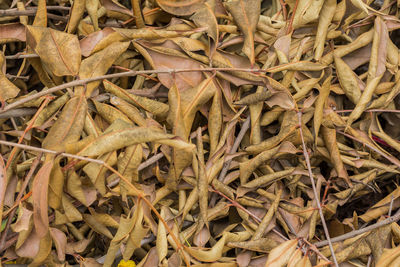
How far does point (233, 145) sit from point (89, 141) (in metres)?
0.23

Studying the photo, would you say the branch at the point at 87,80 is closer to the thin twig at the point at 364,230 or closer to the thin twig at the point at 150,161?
the thin twig at the point at 150,161

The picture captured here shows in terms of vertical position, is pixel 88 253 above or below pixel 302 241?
below

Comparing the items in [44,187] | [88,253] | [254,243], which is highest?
[44,187]

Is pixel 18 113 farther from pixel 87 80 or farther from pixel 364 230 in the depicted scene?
pixel 364 230

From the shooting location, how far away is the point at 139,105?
0.62 m

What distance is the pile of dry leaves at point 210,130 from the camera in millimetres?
568

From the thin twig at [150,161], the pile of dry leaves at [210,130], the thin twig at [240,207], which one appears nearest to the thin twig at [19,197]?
the pile of dry leaves at [210,130]

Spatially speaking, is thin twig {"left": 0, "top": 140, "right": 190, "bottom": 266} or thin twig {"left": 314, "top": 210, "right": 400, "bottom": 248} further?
thin twig {"left": 314, "top": 210, "right": 400, "bottom": 248}

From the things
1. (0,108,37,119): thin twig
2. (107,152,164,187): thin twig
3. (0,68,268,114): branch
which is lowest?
(107,152,164,187): thin twig

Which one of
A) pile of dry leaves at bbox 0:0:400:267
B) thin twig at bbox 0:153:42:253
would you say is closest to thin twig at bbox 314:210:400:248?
pile of dry leaves at bbox 0:0:400:267

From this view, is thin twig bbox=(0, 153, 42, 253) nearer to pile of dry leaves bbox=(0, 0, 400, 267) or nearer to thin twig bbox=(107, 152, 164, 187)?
pile of dry leaves bbox=(0, 0, 400, 267)

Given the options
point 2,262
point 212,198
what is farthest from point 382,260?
point 2,262

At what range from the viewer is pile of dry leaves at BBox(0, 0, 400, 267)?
1.86 ft

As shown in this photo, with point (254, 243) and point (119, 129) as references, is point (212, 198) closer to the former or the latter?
point (254, 243)
